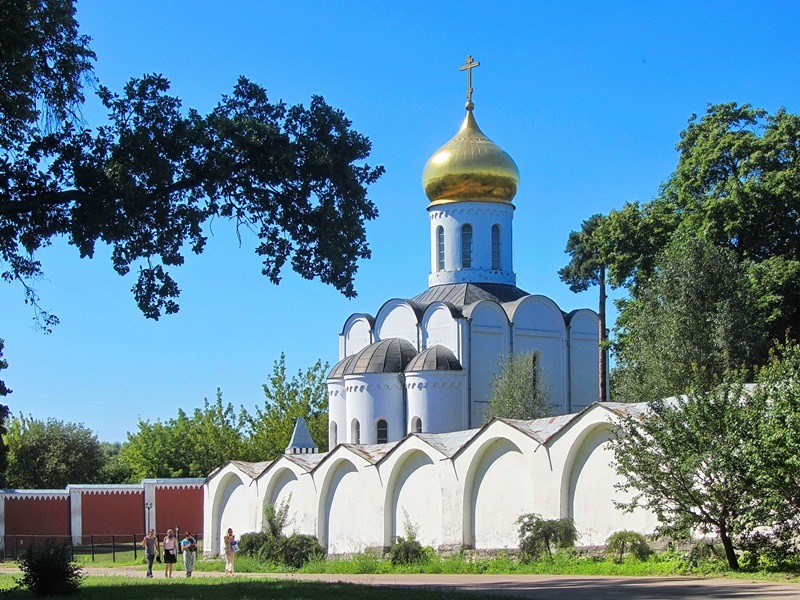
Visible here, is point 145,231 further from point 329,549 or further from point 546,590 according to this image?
point 329,549

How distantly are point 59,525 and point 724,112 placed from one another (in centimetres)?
2706

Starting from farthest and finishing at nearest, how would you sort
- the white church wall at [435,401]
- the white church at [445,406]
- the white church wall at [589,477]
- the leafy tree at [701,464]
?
the white church wall at [435,401]
the white church at [445,406]
the white church wall at [589,477]
the leafy tree at [701,464]

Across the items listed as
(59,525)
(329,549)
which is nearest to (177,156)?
(329,549)

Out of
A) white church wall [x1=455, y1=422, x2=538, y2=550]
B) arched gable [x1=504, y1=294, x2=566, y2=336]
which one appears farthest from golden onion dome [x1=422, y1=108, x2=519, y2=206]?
white church wall [x1=455, y1=422, x2=538, y2=550]

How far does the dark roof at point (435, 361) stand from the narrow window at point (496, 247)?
4600 mm

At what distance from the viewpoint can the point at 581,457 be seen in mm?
24688

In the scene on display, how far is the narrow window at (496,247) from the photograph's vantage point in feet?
141

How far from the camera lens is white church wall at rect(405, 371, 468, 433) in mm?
39344

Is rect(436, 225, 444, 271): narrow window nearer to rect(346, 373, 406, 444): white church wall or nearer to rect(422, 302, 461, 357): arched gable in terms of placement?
rect(422, 302, 461, 357): arched gable

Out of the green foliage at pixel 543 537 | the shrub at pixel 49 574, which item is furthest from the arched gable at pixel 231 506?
the shrub at pixel 49 574

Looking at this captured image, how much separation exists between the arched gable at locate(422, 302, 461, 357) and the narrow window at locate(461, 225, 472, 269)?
2.62 meters

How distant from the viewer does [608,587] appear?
55.8ft

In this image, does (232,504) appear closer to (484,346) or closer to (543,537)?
(484,346)

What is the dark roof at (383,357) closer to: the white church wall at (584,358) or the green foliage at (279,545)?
the white church wall at (584,358)
